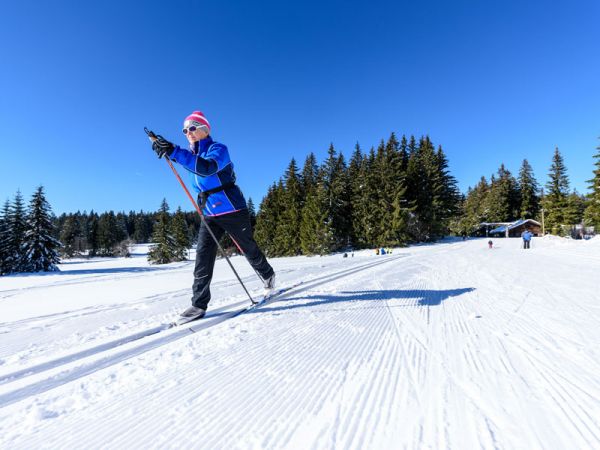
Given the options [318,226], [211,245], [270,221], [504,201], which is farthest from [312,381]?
[504,201]

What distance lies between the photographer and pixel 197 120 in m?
2.89

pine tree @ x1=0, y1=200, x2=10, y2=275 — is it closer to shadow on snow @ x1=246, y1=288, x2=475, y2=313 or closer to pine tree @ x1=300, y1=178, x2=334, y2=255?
pine tree @ x1=300, y1=178, x2=334, y2=255

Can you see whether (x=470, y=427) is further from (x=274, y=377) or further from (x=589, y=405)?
(x=274, y=377)

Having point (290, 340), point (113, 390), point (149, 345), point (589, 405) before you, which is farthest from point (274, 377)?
point (589, 405)

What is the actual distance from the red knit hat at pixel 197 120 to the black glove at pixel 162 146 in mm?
417

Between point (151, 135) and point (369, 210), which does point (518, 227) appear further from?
point (151, 135)

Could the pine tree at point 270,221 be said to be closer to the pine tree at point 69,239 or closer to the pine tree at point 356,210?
the pine tree at point 356,210

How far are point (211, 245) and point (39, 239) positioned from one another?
116 feet

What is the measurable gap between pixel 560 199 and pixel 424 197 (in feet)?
68.1

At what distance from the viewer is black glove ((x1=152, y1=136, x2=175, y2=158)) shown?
8.31 ft

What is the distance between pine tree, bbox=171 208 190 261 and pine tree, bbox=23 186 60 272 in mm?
16301

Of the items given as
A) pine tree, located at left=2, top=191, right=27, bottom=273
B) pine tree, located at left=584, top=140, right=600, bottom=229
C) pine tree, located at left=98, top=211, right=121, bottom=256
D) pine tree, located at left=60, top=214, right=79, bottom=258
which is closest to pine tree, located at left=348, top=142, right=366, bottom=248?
pine tree, located at left=584, top=140, right=600, bottom=229

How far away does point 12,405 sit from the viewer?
4.01 ft

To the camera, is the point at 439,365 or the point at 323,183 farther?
the point at 323,183
